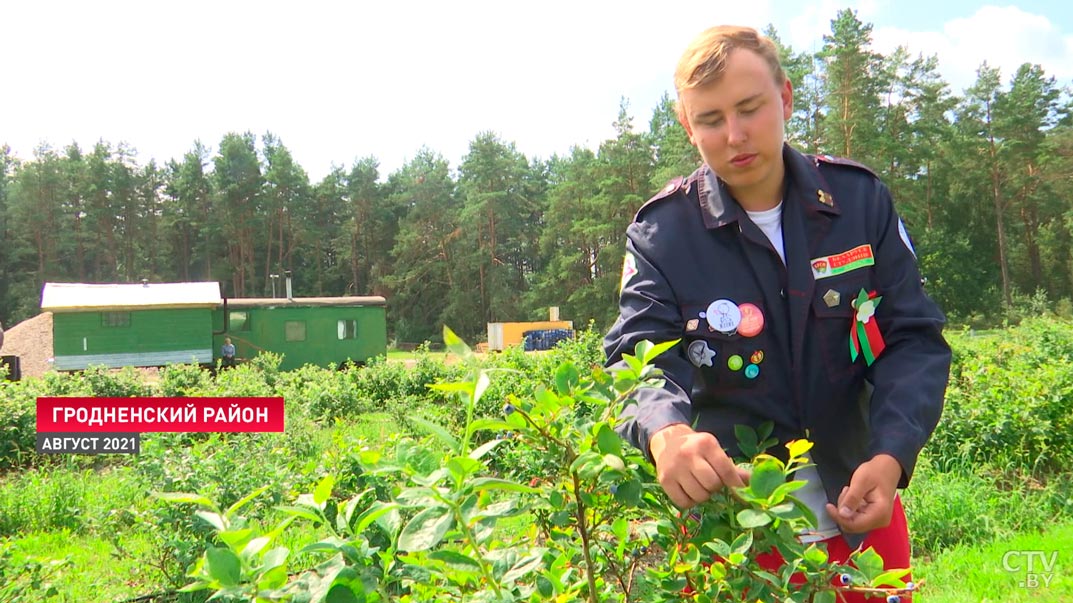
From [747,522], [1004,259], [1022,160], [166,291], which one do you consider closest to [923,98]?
[1022,160]

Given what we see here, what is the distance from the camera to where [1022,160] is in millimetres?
35719

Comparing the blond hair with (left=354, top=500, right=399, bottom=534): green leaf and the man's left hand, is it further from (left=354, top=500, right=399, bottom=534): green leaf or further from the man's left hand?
(left=354, top=500, right=399, bottom=534): green leaf

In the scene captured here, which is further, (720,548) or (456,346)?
(720,548)

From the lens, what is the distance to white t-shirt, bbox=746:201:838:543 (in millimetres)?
1403

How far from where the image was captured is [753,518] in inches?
31.9

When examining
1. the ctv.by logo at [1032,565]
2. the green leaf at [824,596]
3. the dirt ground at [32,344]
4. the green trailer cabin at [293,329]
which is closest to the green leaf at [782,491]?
the green leaf at [824,596]

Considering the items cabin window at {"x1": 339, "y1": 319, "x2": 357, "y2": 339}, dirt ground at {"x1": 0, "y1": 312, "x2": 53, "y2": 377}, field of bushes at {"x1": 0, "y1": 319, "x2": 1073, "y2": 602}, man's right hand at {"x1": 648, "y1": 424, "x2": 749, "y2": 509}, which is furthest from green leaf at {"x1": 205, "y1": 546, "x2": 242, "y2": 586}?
dirt ground at {"x1": 0, "y1": 312, "x2": 53, "y2": 377}

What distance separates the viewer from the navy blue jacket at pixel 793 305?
4.51 ft

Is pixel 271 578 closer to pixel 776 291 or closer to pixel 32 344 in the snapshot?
pixel 776 291

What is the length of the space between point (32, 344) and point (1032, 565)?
32069mm

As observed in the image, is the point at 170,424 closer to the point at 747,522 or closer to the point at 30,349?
the point at 747,522

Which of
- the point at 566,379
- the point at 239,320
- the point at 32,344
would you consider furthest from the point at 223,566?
the point at 32,344

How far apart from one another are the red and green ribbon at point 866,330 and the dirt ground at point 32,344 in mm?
28954

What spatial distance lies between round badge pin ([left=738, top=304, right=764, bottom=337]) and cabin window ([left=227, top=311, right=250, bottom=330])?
2050cm
